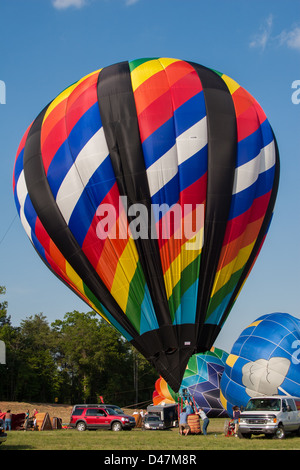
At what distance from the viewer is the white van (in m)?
16.6

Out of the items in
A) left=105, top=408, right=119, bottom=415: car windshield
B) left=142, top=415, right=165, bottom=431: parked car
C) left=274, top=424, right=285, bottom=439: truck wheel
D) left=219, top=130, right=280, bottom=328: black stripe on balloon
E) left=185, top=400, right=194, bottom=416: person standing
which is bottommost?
left=142, top=415, right=165, bottom=431: parked car

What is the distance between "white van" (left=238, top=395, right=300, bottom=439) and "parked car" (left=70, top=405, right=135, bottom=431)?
25.1ft

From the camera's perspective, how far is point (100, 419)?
23891 millimetres

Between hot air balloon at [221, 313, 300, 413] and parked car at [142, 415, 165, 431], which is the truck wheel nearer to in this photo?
hot air balloon at [221, 313, 300, 413]

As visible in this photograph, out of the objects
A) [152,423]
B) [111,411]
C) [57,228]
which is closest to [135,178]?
[57,228]

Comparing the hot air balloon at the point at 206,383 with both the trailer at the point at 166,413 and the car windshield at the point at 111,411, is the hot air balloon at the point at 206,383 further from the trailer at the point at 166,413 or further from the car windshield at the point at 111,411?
the car windshield at the point at 111,411

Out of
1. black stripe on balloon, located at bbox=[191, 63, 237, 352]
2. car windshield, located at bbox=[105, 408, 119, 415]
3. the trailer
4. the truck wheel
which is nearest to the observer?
black stripe on balloon, located at bbox=[191, 63, 237, 352]

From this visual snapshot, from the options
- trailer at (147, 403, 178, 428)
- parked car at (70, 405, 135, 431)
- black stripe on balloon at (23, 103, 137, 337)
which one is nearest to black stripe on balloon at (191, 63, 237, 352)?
black stripe on balloon at (23, 103, 137, 337)

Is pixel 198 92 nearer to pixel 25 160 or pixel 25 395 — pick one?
pixel 25 160

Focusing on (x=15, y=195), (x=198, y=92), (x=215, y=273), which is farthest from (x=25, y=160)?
(x=215, y=273)

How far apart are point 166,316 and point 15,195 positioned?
7037mm

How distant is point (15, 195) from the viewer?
19719 millimetres

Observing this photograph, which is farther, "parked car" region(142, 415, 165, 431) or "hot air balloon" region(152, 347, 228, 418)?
"hot air balloon" region(152, 347, 228, 418)

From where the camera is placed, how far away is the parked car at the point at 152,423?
80.7 ft
